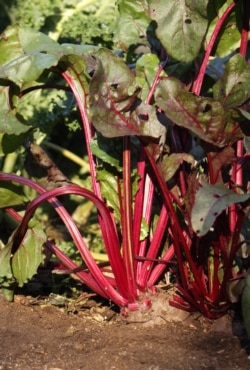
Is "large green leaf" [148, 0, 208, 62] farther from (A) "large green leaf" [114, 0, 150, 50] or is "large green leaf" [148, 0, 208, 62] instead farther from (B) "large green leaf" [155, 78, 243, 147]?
(A) "large green leaf" [114, 0, 150, 50]

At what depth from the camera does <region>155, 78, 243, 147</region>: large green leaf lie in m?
2.14

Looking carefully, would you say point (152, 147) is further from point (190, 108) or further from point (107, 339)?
point (107, 339)

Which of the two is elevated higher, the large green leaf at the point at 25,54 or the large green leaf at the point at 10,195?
the large green leaf at the point at 25,54

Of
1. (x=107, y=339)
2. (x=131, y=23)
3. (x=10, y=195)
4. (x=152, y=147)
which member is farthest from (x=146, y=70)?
(x=107, y=339)

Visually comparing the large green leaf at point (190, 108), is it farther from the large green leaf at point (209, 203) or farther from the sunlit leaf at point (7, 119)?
the sunlit leaf at point (7, 119)

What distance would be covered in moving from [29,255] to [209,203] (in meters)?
0.69

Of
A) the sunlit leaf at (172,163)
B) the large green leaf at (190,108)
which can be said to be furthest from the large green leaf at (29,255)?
the large green leaf at (190,108)

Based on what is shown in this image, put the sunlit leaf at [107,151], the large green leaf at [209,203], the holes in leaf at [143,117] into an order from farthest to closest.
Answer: the sunlit leaf at [107,151], the holes in leaf at [143,117], the large green leaf at [209,203]

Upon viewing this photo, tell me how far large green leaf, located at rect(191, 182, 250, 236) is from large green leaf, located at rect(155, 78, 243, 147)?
0.55 feet

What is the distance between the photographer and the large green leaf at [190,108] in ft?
7.04

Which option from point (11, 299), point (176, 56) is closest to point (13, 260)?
point (11, 299)

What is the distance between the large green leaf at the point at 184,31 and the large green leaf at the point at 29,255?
69 centimetres

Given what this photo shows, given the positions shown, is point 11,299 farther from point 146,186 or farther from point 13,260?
point 146,186

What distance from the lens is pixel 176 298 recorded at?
2424 millimetres
